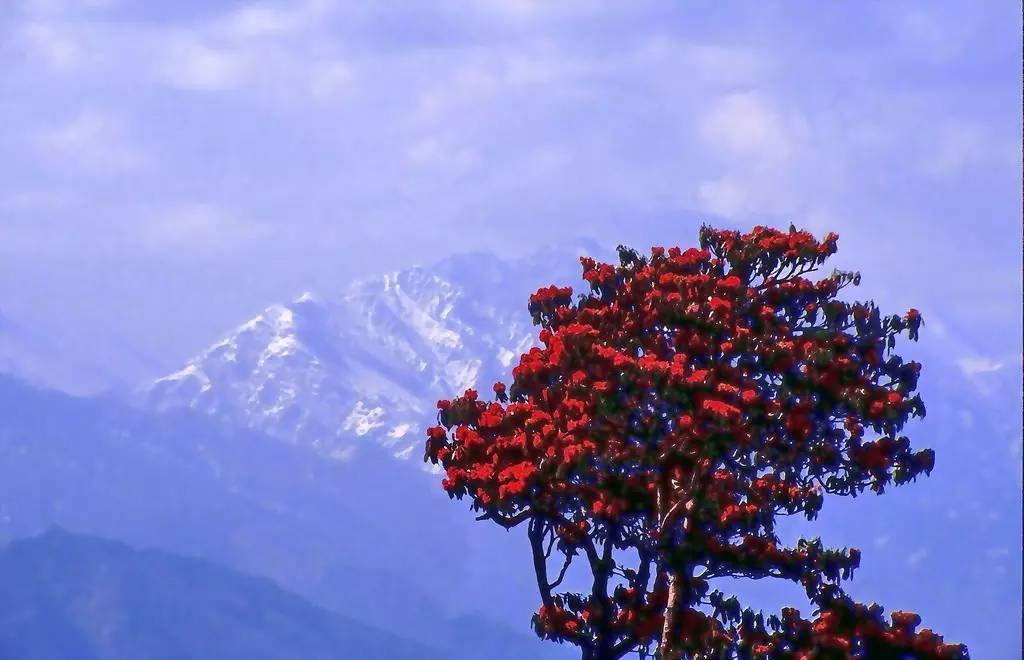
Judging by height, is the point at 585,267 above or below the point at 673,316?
above

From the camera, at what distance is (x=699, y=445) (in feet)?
63.1

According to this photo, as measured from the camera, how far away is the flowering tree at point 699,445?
19422 mm

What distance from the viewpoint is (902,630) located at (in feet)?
66.4

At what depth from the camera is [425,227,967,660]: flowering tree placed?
63.7 feet

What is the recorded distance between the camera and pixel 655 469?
20234 millimetres

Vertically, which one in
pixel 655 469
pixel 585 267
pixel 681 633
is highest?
pixel 585 267

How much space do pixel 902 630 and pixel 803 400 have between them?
4097 millimetres

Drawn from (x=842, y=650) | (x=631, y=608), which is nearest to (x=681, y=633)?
(x=631, y=608)

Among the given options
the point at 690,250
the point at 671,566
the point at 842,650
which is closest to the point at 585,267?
the point at 690,250

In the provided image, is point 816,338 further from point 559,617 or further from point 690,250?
point 559,617

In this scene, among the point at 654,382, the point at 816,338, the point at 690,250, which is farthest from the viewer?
the point at 690,250

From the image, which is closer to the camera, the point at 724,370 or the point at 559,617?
the point at 724,370

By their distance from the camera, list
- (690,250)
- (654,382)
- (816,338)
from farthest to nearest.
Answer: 1. (690,250)
2. (816,338)
3. (654,382)

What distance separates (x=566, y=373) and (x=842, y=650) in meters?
6.14
